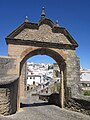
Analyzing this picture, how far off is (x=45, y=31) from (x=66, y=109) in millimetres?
5180

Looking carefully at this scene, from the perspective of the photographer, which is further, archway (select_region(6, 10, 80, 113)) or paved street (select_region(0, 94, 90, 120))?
archway (select_region(6, 10, 80, 113))

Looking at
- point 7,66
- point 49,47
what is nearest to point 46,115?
point 7,66

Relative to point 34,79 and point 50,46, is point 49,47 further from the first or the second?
point 34,79

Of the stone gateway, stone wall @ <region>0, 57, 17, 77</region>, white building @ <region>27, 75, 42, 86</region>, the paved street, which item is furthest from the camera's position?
white building @ <region>27, 75, 42, 86</region>

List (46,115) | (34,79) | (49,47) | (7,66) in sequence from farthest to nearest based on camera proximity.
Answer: (34,79) → (49,47) → (7,66) → (46,115)

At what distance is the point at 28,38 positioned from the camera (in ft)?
38.2

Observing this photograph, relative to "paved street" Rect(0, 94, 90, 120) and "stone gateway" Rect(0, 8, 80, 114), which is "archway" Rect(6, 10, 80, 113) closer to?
"stone gateway" Rect(0, 8, 80, 114)

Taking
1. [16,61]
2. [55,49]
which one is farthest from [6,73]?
[55,49]

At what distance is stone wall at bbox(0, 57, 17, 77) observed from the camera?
1011cm

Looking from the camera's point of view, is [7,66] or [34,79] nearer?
[7,66]

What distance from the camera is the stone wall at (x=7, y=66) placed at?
10107 millimetres

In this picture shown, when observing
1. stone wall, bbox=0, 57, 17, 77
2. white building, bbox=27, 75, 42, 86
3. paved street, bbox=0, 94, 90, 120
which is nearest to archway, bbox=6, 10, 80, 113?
stone wall, bbox=0, 57, 17, 77

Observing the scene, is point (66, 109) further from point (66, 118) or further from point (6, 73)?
point (6, 73)

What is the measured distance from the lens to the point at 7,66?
1036cm
